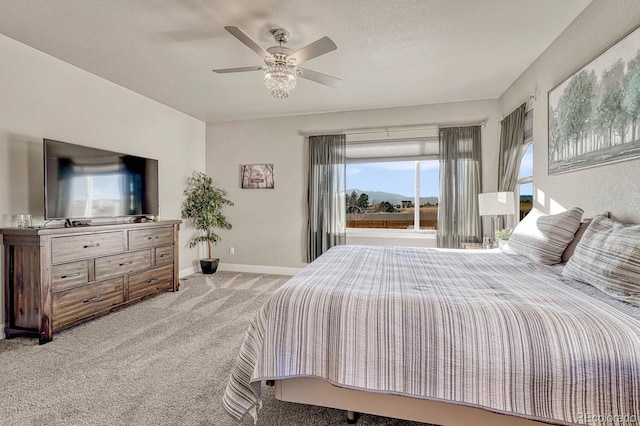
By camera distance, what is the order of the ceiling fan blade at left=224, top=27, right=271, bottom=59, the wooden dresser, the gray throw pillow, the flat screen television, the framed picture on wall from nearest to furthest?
the gray throw pillow, the ceiling fan blade at left=224, top=27, right=271, bottom=59, the wooden dresser, the flat screen television, the framed picture on wall

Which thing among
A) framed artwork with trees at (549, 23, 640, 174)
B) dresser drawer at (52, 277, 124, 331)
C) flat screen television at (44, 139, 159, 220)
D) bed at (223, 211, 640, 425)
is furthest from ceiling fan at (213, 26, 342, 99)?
dresser drawer at (52, 277, 124, 331)

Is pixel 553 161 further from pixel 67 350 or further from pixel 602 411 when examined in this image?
pixel 67 350

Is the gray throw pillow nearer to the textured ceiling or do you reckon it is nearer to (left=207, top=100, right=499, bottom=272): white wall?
the textured ceiling

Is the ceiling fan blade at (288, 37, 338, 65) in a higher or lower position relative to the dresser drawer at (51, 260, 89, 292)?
higher

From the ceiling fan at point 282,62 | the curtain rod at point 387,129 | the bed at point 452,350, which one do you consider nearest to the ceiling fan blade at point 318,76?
the ceiling fan at point 282,62

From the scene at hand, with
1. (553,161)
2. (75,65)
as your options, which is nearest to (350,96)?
(553,161)

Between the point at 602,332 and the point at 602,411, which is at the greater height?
the point at 602,332

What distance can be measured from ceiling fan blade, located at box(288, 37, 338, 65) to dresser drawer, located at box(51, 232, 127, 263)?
2.62 m

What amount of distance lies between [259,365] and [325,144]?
12.9ft

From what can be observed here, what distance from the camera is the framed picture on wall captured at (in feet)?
17.2

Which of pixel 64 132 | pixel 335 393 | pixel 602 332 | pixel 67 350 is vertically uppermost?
pixel 64 132

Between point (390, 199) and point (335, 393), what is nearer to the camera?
point (335, 393)

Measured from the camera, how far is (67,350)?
2.48 metres

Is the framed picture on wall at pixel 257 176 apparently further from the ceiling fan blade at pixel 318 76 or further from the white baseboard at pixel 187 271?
the ceiling fan blade at pixel 318 76
